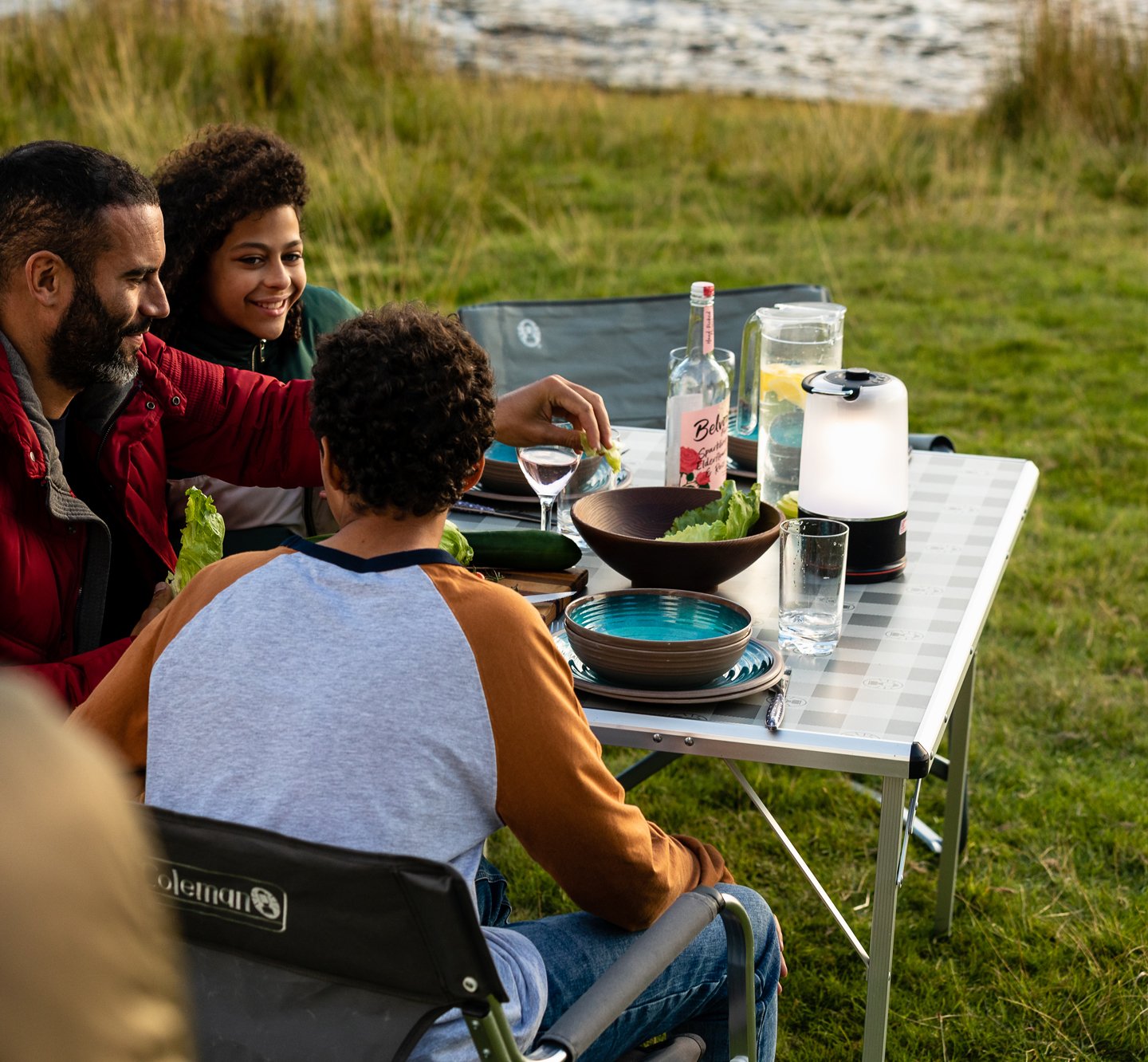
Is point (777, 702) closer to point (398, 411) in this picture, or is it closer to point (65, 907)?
point (398, 411)

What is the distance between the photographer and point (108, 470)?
2545mm

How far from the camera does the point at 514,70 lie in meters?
13.6

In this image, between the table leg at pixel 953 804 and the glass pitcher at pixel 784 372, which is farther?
the table leg at pixel 953 804

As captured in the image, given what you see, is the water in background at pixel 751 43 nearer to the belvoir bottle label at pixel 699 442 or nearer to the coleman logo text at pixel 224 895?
the belvoir bottle label at pixel 699 442

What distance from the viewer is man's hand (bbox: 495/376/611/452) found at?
2684 millimetres

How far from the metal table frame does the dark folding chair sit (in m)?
0.45

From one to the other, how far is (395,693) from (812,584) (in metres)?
0.89

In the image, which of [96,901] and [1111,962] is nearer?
[96,901]

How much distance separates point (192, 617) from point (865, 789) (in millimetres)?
2440

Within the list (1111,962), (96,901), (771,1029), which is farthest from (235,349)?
(96,901)

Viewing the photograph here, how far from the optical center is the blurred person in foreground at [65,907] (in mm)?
494

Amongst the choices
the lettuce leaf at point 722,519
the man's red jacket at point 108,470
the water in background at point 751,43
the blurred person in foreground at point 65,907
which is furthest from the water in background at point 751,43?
the blurred person in foreground at point 65,907

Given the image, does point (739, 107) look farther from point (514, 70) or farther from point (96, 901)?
point (96, 901)

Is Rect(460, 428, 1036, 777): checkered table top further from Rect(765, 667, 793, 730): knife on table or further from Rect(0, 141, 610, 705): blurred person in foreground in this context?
Rect(0, 141, 610, 705): blurred person in foreground
